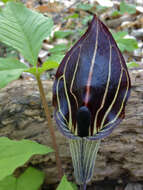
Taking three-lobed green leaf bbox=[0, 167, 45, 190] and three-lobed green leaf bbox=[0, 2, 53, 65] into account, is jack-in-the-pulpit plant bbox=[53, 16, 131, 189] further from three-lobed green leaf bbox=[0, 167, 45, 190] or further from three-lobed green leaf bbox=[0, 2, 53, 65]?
three-lobed green leaf bbox=[0, 167, 45, 190]

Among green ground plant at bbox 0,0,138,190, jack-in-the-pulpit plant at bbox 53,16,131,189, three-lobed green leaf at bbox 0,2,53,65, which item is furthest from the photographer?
three-lobed green leaf at bbox 0,2,53,65

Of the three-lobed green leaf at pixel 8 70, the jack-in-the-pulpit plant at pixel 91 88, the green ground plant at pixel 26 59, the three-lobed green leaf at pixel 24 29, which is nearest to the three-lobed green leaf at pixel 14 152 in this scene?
the green ground plant at pixel 26 59

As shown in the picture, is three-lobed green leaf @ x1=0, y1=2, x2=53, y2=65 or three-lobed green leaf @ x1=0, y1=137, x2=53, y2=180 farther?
three-lobed green leaf @ x1=0, y1=2, x2=53, y2=65

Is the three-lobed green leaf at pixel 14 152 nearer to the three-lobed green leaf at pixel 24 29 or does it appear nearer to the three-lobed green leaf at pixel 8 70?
the three-lobed green leaf at pixel 8 70

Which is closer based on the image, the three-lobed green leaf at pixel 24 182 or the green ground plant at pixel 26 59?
the green ground plant at pixel 26 59

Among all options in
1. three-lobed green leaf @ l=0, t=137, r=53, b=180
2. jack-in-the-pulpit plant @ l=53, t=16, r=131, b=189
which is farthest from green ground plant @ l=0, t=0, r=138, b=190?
jack-in-the-pulpit plant @ l=53, t=16, r=131, b=189

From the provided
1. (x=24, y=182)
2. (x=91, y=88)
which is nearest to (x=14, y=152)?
(x=24, y=182)
